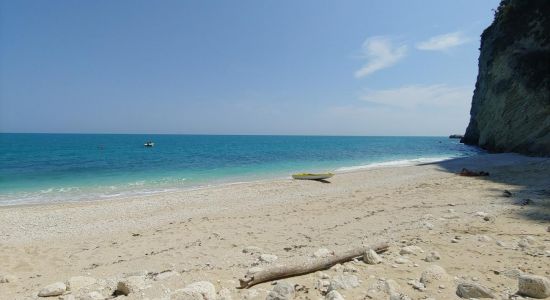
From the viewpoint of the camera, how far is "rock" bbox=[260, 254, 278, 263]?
5.92m

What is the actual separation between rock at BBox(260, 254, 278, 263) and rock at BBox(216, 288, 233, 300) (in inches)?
60.6

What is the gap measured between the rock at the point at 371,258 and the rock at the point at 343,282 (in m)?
0.84

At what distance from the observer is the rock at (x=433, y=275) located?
4.35m

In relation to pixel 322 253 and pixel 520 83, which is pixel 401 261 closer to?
pixel 322 253

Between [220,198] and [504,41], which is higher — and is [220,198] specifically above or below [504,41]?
below

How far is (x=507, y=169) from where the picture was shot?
1877cm

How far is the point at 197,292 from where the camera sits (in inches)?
163

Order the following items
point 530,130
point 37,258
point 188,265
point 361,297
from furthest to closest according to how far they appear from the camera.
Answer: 1. point 530,130
2. point 37,258
3. point 188,265
4. point 361,297

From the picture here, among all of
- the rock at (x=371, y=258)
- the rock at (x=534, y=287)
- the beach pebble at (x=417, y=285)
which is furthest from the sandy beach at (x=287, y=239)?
the rock at (x=534, y=287)

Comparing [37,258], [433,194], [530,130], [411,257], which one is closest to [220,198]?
[37,258]

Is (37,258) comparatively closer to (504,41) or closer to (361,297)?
(361,297)

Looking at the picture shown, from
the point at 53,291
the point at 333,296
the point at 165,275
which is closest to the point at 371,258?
the point at 333,296

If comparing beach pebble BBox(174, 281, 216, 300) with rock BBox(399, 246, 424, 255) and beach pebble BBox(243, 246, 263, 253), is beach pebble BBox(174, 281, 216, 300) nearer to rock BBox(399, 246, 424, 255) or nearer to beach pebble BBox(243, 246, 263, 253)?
beach pebble BBox(243, 246, 263, 253)

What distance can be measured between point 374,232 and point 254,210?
16.3 feet
